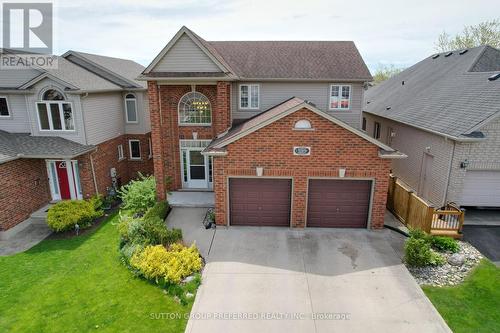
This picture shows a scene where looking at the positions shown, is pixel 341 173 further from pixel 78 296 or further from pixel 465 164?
pixel 78 296

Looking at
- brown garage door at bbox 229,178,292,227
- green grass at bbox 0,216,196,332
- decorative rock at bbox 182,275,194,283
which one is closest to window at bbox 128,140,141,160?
green grass at bbox 0,216,196,332

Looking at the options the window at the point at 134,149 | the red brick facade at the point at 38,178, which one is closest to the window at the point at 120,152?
the red brick facade at the point at 38,178

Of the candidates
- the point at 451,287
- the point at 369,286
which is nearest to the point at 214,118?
the point at 369,286

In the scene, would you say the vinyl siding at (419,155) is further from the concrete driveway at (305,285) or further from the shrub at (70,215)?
the shrub at (70,215)

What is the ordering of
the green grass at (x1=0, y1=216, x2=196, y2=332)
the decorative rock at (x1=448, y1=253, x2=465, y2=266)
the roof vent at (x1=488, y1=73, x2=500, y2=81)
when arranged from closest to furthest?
1. the green grass at (x1=0, y1=216, x2=196, y2=332)
2. the decorative rock at (x1=448, y1=253, x2=465, y2=266)
3. the roof vent at (x1=488, y1=73, x2=500, y2=81)

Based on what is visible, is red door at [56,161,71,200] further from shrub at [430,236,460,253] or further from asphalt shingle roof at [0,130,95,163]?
shrub at [430,236,460,253]
